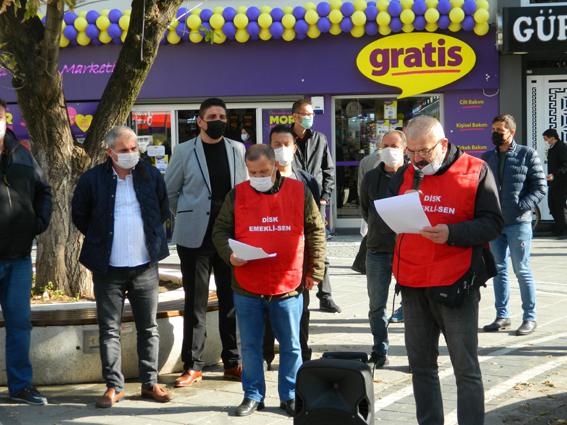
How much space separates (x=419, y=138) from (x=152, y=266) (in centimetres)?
220

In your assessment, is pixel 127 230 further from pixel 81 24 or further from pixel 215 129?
pixel 81 24

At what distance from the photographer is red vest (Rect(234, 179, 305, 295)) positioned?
4504mm

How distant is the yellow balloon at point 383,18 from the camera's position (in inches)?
542

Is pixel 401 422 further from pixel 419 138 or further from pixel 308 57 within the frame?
pixel 308 57

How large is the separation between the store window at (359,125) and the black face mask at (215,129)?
31.3 feet

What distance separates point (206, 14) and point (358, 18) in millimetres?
3046

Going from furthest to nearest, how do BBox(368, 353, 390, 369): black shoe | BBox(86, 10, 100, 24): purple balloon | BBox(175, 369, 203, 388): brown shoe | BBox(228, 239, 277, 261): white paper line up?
BBox(86, 10, 100, 24): purple balloon, BBox(368, 353, 390, 369): black shoe, BBox(175, 369, 203, 388): brown shoe, BBox(228, 239, 277, 261): white paper

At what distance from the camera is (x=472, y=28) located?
13781mm

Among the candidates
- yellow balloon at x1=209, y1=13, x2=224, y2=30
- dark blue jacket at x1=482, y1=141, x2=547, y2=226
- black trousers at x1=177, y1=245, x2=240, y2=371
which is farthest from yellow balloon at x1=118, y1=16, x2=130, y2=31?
black trousers at x1=177, y1=245, x2=240, y2=371

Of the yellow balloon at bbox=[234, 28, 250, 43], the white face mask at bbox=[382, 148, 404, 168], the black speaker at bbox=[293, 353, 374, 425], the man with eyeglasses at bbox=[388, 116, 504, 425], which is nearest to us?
the black speaker at bbox=[293, 353, 374, 425]

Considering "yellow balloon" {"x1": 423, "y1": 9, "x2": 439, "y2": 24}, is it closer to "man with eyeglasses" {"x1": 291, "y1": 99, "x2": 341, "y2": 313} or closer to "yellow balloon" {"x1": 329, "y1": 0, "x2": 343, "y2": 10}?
"yellow balloon" {"x1": 329, "y1": 0, "x2": 343, "y2": 10}

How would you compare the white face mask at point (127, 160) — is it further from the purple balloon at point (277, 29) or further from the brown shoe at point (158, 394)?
the purple balloon at point (277, 29)

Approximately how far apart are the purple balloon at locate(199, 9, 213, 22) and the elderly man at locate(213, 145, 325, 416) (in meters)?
10.2

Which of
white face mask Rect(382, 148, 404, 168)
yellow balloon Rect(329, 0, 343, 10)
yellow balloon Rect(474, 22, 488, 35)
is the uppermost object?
yellow balloon Rect(329, 0, 343, 10)
